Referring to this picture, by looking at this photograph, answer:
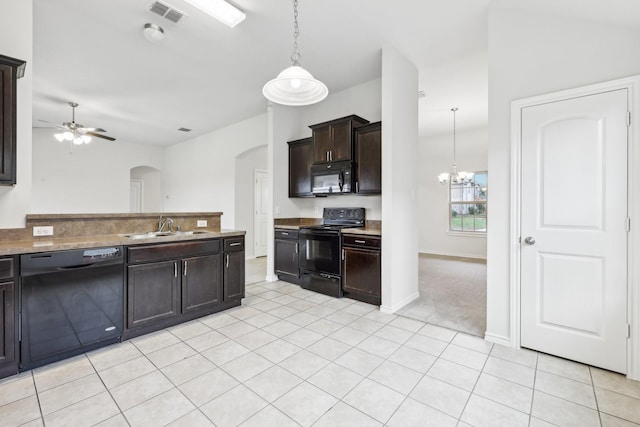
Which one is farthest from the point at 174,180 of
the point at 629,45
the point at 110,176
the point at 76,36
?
the point at 629,45

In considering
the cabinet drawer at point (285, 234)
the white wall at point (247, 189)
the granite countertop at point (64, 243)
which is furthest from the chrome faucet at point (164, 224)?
the white wall at point (247, 189)

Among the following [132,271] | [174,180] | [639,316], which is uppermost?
[174,180]

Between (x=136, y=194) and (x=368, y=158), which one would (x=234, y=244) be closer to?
(x=368, y=158)

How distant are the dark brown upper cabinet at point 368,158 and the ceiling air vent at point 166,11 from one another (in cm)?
245

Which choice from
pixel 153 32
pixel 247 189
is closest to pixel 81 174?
pixel 247 189

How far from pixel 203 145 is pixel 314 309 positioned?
5772 mm

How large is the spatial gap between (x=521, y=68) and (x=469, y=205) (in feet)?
16.7

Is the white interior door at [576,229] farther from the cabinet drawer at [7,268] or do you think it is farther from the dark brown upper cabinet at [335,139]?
the cabinet drawer at [7,268]

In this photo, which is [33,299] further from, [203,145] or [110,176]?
[110,176]

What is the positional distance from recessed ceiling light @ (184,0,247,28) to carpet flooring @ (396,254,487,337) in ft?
11.8

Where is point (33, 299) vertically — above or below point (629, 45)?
below

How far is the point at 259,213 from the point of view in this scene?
285 inches

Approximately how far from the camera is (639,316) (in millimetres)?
2027

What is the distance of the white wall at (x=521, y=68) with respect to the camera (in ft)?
7.01
